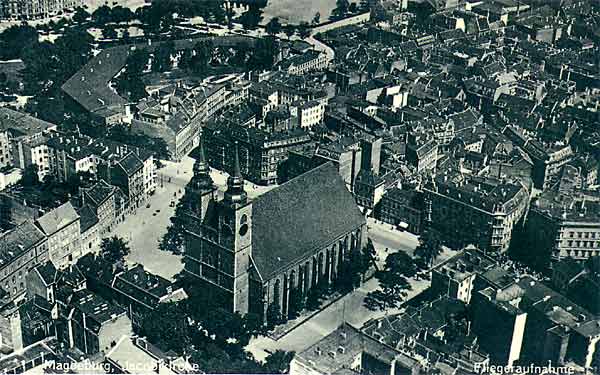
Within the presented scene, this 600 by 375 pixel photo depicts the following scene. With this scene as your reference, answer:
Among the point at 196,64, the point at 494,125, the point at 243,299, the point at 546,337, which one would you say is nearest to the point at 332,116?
the point at 494,125

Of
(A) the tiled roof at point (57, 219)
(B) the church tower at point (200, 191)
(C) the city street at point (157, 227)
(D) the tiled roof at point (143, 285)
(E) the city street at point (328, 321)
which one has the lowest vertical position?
(E) the city street at point (328, 321)

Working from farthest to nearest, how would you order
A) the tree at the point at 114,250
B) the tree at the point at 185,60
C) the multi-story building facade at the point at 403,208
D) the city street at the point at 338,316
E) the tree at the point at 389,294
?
1. the tree at the point at 185,60
2. the multi-story building facade at the point at 403,208
3. the tree at the point at 114,250
4. the tree at the point at 389,294
5. the city street at the point at 338,316

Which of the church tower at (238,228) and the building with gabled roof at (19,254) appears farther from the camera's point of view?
the building with gabled roof at (19,254)

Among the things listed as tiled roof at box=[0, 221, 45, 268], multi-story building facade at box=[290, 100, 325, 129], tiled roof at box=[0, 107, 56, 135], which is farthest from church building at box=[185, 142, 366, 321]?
tiled roof at box=[0, 107, 56, 135]

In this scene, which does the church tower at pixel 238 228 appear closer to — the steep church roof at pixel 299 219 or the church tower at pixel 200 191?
the steep church roof at pixel 299 219

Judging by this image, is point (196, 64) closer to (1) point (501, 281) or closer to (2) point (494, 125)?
(2) point (494, 125)

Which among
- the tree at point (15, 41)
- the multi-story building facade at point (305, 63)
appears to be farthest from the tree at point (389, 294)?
the tree at point (15, 41)
